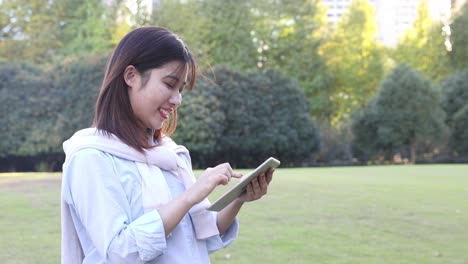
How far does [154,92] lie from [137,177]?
11.2 inches

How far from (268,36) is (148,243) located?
38288 millimetres

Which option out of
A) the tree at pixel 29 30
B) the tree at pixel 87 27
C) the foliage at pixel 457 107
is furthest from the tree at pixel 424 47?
the tree at pixel 29 30

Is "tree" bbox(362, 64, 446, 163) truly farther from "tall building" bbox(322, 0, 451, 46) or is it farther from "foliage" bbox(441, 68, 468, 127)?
"tall building" bbox(322, 0, 451, 46)

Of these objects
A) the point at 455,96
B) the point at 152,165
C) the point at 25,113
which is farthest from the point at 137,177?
the point at 455,96

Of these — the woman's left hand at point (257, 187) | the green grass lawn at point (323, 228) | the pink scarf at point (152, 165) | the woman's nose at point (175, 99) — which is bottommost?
the green grass lawn at point (323, 228)

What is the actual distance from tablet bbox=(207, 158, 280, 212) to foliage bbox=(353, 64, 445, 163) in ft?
112

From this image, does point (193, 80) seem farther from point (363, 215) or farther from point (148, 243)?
point (363, 215)

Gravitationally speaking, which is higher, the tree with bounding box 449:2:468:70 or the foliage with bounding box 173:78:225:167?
the tree with bounding box 449:2:468:70

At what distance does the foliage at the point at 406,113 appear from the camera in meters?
35.0

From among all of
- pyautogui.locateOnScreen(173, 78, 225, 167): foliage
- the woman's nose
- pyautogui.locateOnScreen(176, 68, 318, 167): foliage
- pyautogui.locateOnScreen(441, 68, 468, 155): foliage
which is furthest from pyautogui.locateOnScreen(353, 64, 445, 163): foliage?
the woman's nose

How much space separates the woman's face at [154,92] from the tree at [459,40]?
4522 cm

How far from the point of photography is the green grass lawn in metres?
5.68

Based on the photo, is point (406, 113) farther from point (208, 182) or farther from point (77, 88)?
point (208, 182)

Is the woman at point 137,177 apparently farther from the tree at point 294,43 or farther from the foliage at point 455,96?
the tree at point 294,43
